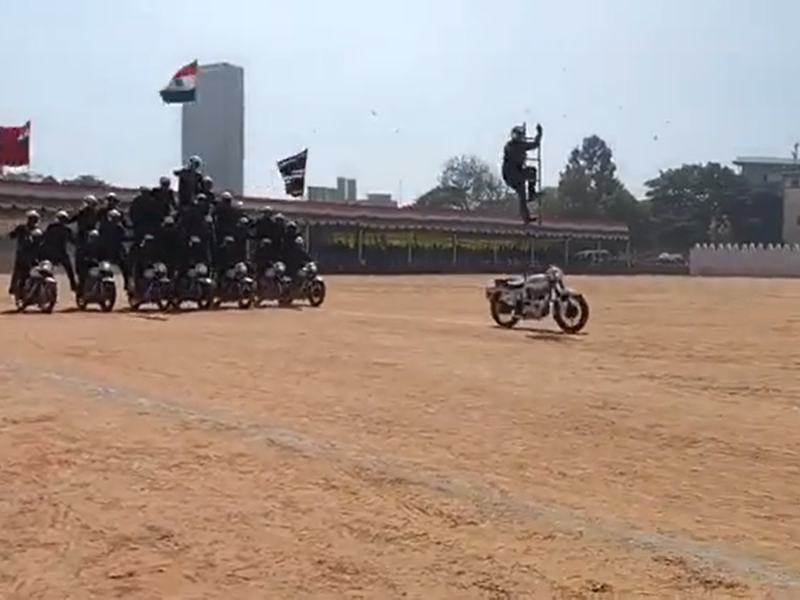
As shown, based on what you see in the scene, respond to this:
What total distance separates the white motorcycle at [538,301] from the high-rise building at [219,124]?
158ft

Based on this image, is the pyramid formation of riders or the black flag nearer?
the pyramid formation of riders

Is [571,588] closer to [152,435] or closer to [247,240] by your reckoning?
[152,435]

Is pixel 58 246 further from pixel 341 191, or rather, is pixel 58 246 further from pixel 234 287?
pixel 341 191

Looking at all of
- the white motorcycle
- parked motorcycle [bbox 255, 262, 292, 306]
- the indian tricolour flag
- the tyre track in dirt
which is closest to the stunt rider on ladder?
the white motorcycle

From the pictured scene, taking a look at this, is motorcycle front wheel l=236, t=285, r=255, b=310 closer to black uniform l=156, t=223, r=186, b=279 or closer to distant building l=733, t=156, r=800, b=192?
black uniform l=156, t=223, r=186, b=279

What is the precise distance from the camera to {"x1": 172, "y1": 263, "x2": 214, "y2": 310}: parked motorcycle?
852 inches

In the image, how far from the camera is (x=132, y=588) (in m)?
5.07

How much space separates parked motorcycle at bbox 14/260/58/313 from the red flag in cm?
3772

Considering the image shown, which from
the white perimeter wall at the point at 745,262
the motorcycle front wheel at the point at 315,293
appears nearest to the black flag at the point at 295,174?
the white perimeter wall at the point at 745,262

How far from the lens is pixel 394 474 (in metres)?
7.04

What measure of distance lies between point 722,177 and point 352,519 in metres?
110

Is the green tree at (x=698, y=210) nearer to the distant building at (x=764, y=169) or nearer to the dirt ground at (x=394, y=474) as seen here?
the distant building at (x=764, y=169)

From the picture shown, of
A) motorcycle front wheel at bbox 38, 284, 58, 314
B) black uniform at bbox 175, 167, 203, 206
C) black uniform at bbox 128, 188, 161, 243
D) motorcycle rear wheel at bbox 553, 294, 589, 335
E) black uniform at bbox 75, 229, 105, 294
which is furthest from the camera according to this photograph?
black uniform at bbox 175, 167, 203, 206

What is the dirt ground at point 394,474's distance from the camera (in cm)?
525
